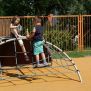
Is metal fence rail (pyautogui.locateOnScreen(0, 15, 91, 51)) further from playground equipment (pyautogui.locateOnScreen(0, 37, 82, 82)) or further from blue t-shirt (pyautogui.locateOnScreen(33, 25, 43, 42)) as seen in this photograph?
blue t-shirt (pyautogui.locateOnScreen(33, 25, 43, 42))

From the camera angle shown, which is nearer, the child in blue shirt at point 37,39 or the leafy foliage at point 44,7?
the child in blue shirt at point 37,39

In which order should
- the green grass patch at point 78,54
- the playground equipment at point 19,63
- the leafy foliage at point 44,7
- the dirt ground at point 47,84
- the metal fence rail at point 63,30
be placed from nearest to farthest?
the dirt ground at point 47,84, the playground equipment at point 19,63, the green grass patch at point 78,54, the metal fence rail at point 63,30, the leafy foliage at point 44,7

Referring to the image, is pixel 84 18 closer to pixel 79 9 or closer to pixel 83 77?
pixel 79 9

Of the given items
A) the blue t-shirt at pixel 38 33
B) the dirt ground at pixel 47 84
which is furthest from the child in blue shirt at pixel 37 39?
the dirt ground at pixel 47 84

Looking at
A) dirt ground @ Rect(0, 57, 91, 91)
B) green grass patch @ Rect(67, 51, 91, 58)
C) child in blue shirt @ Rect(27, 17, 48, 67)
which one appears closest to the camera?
dirt ground @ Rect(0, 57, 91, 91)

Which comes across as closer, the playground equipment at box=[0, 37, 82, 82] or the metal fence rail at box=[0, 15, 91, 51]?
the playground equipment at box=[0, 37, 82, 82]

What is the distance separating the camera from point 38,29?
40.1ft

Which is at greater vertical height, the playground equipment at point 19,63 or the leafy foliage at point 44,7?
the leafy foliage at point 44,7

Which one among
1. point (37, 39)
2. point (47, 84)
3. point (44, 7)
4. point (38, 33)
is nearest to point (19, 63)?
point (37, 39)

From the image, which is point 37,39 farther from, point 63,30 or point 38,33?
point 63,30

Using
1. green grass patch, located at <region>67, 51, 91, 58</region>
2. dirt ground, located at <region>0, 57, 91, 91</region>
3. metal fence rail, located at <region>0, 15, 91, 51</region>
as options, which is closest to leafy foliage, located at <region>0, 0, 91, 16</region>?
metal fence rail, located at <region>0, 15, 91, 51</region>

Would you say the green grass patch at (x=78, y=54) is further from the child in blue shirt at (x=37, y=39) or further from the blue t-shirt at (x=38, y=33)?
the blue t-shirt at (x=38, y=33)

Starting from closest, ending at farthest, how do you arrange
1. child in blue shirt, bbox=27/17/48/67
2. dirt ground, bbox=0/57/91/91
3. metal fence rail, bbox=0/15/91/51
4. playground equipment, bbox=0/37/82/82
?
dirt ground, bbox=0/57/91/91, child in blue shirt, bbox=27/17/48/67, playground equipment, bbox=0/37/82/82, metal fence rail, bbox=0/15/91/51

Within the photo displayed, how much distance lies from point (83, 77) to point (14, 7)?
569 inches
